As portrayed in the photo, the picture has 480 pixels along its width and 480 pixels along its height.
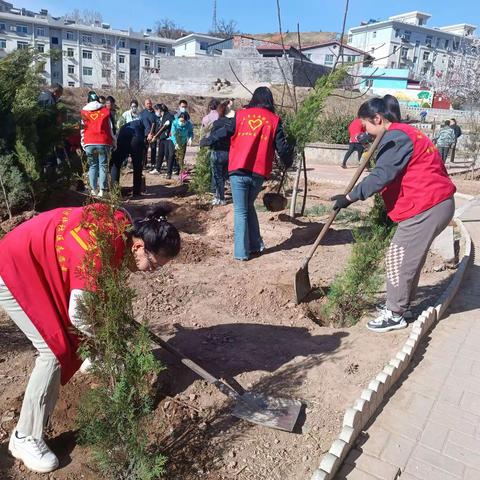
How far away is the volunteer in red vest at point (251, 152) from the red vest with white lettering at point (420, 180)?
1.73 meters

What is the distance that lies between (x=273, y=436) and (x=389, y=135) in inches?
87.7

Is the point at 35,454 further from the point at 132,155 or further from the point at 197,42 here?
the point at 197,42

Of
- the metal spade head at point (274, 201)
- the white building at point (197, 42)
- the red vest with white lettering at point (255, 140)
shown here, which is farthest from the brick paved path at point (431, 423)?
the white building at point (197, 42)

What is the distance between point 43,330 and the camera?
86.1 inches

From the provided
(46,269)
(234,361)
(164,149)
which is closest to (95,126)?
(164,149)

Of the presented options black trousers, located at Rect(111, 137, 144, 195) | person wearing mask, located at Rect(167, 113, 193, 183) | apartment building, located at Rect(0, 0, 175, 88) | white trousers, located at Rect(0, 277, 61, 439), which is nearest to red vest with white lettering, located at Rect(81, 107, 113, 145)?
black trousers, located at Rect(111, 137, 144, 195)

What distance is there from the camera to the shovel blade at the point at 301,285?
13.9 ft

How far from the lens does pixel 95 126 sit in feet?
22.3

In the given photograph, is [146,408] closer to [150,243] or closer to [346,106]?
[150,243]

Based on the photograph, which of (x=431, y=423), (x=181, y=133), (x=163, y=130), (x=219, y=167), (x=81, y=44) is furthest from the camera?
(x=81, y=44)

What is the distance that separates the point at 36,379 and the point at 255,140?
135 inches

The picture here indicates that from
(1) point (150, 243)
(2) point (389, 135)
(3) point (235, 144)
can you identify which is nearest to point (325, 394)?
(1) point (150, 243)

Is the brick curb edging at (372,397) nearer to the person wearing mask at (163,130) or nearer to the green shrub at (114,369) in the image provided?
the green shrub at (114,369)

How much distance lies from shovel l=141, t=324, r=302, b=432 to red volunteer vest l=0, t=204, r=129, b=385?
57 cm
